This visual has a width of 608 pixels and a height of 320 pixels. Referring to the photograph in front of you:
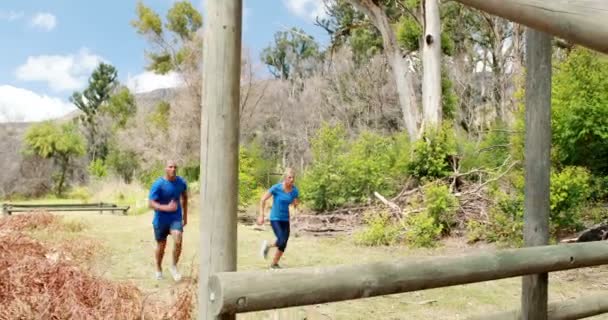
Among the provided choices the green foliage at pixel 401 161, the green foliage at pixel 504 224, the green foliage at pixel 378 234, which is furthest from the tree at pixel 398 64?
the green foliage at pixel 504 224

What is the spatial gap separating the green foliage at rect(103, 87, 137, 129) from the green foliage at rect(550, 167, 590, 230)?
29214 millimetres

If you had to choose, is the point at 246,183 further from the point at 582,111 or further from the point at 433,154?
the point at 582,111

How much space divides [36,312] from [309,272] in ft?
9.62

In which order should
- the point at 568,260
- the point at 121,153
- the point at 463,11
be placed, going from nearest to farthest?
the point at 568,260 < the point at 463,11 < the point at 121,153

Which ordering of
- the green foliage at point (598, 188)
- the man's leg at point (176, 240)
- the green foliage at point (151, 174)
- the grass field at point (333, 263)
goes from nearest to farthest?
the grass field at point (333, 263), the man's leg at point (176, 240), the green foliage at point (598, 188), the green foliage at point (151, 174)

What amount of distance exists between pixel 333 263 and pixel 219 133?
688cm

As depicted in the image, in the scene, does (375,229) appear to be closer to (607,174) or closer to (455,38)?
(607,174)

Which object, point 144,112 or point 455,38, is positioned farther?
point 144,112

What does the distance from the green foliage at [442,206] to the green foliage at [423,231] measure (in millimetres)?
122

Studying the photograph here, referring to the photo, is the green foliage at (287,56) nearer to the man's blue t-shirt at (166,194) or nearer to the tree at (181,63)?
the tree at (181,63)

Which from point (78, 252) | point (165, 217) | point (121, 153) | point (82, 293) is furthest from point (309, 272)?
point (121, 153)

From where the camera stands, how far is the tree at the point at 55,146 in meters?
30.8

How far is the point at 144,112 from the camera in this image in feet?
105

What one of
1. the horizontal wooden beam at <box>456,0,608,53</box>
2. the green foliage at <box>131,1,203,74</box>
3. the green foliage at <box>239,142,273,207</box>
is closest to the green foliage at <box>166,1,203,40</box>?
the green foliage at <box>131,1,203,74</box>
